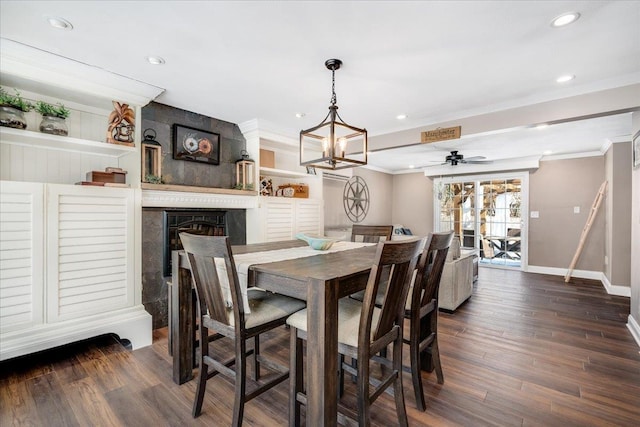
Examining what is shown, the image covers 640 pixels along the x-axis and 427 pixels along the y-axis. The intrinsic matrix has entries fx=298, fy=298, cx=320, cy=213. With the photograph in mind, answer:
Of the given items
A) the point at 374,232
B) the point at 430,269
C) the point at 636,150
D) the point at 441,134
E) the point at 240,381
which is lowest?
the point at 240,381

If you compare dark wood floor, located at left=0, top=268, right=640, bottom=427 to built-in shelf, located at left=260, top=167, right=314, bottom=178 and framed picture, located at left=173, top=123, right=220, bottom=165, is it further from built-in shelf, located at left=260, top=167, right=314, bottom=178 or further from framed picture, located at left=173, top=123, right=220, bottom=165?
built-in shelf, located at left=260, top=167, right=314, bottom=178

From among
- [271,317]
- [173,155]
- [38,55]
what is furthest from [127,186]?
[271,317]

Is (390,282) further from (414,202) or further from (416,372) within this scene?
(414,202)

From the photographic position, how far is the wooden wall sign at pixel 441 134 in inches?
135

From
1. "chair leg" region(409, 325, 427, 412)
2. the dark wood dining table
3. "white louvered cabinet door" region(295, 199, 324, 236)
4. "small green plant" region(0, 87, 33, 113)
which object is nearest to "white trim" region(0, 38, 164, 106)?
"small green plant" region(0, 87, 33, 113)

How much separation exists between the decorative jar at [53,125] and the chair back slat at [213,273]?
5.42ft

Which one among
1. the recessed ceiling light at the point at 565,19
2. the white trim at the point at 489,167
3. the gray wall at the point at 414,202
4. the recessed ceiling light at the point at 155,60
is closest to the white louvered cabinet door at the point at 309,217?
the recessed ceiling light at the point at 155,60

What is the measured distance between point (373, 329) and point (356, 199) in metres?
5.28

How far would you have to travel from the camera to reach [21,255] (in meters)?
2.11

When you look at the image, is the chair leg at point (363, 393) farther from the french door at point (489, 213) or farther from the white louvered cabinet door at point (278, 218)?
the french door at point (489, 213)

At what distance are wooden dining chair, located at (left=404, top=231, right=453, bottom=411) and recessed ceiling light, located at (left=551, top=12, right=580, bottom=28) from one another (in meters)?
1.39

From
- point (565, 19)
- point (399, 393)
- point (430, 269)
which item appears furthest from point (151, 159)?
point (565, 19)

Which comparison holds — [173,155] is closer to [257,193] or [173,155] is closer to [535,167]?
[257,193]

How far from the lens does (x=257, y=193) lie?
3723 mm
